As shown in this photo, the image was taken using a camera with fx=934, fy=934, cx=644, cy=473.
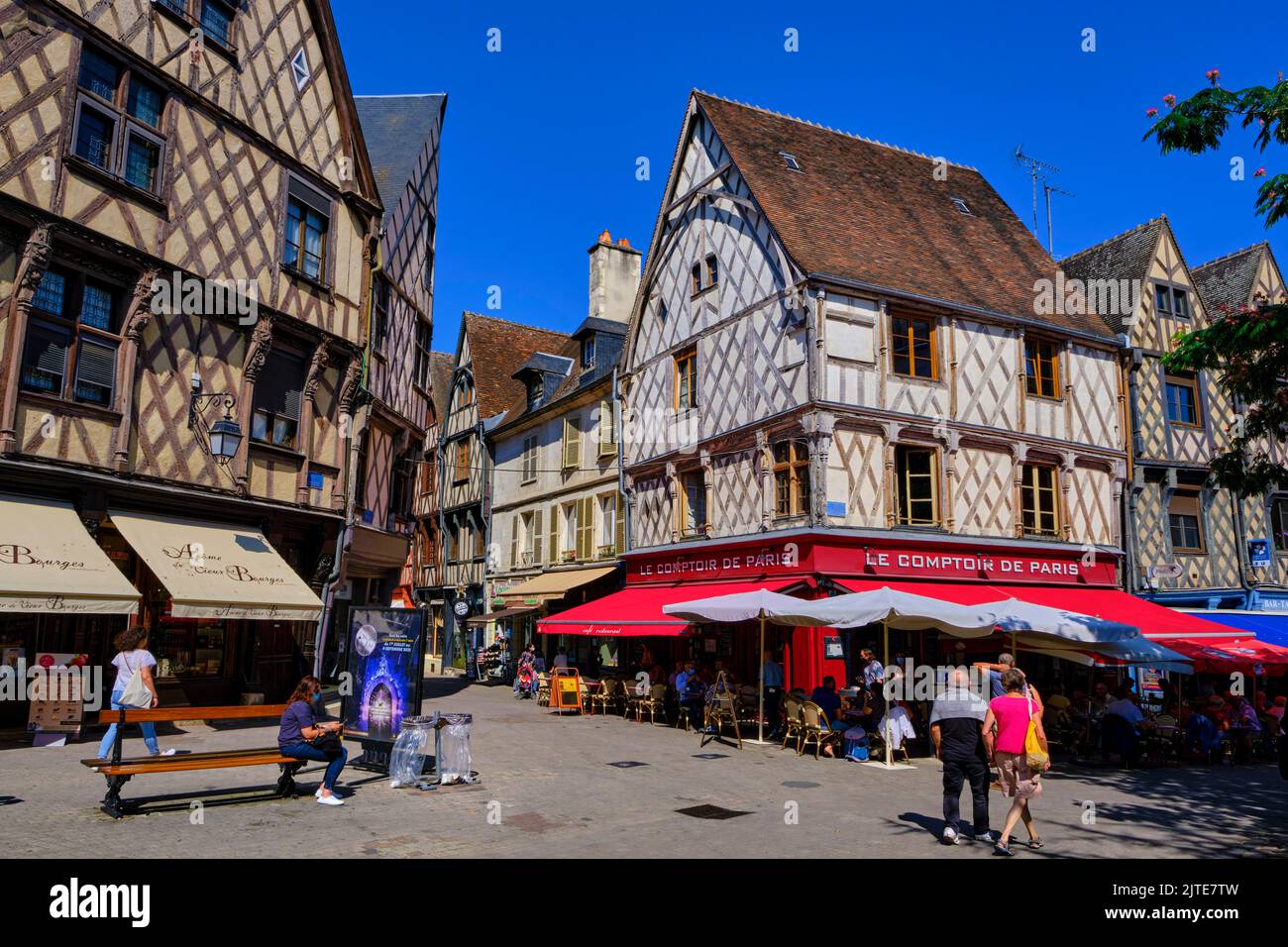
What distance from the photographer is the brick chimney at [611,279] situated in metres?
27.3

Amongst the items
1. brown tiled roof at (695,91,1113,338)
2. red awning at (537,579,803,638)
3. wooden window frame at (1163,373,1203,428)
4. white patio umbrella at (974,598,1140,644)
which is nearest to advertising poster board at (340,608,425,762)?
red awning at (537,579,803,638)

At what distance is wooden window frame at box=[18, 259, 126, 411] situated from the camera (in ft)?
37.0

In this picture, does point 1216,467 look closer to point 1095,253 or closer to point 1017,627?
point 1017,627

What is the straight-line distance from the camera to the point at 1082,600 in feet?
56.3


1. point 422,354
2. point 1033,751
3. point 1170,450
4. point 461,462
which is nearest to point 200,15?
point 422,354

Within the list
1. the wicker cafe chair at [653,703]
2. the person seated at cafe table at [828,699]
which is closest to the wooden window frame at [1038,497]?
the person seated at cafe table at [828,699]

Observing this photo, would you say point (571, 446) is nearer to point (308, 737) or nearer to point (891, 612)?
point (891, 612)

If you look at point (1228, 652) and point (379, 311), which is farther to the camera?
point (379, 311)

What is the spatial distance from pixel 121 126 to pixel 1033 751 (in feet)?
41.9

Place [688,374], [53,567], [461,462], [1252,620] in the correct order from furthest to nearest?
[461,462]
[688,374]
[1252,620]
[53,567]

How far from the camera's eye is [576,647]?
25.2 meters

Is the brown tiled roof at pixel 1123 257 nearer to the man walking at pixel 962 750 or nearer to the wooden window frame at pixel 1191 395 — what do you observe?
the wooden window frame at pixel 1191 395

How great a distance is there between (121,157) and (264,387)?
3.76 meters
